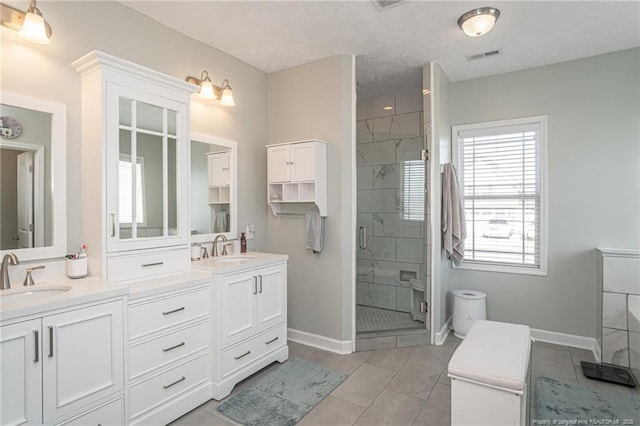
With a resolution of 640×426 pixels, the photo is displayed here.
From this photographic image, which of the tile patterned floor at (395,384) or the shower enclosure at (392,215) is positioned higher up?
the shower enclosure at (392,215)

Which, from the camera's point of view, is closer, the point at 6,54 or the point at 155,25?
the point at 6,54

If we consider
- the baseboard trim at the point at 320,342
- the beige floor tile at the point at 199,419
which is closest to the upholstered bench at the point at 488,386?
the beige floor tile at the point at 199,419

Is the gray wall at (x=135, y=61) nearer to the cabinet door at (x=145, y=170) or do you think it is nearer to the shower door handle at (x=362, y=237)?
the cabinet door at (x=145, y=170)

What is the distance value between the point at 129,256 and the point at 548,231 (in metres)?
3.73

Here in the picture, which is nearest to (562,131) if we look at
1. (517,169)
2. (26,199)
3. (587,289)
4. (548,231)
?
(517,169)

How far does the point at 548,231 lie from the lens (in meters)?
3.42

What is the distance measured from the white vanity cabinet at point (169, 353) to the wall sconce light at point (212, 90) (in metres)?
1.57

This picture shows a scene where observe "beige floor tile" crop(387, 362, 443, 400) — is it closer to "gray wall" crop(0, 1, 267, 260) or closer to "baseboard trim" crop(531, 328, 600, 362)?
"baseboard trim" crop(531, 328, 600, 362)

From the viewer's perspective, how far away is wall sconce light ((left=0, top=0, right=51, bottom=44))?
5.99 feet

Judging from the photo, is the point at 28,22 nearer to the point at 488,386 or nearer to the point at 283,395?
the point at 283,395

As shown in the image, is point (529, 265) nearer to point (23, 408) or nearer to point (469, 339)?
point (469, 339)

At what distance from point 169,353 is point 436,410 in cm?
178

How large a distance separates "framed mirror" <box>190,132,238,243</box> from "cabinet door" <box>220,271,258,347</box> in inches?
26.2

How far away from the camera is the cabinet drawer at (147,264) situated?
2094mm
